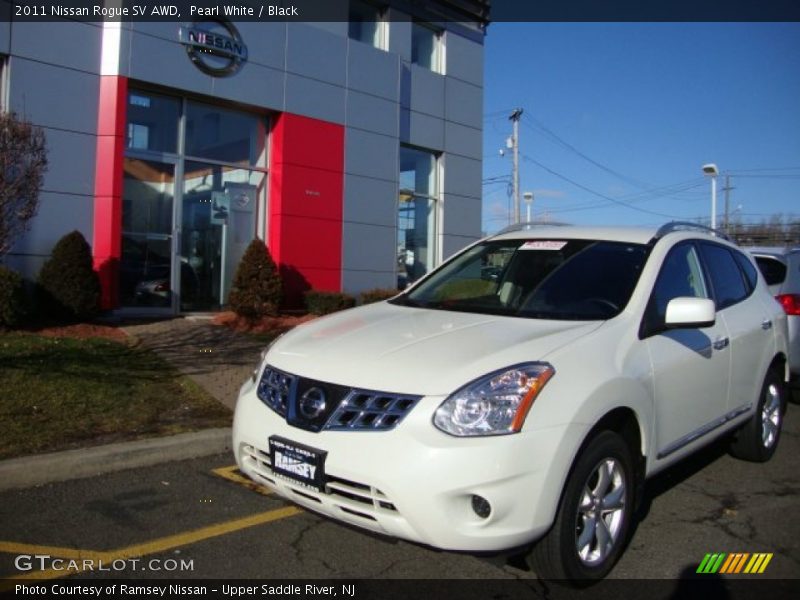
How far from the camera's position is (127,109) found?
36.6 ft

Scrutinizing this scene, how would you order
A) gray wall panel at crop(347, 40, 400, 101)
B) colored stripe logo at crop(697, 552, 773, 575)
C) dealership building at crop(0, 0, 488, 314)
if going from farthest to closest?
gray wall panel at crop(347, 40, 400, 101)
dealership building at crop(0, 0, 488, 314)
colored stripe logo at crop(697, 552, 773, 575)

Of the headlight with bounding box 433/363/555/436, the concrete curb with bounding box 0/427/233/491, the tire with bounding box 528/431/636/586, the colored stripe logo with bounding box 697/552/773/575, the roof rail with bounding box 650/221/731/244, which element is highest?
the roof rail with bounding box 650/221/731/244

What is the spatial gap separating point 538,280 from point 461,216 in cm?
1243

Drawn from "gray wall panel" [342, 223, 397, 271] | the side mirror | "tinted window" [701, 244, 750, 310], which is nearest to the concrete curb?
the side mirror

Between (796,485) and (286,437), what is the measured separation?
3788mm

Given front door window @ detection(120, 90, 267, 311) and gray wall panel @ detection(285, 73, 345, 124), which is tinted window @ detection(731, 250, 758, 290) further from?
gray wall panel @ detection(285, 73, 345, 124)

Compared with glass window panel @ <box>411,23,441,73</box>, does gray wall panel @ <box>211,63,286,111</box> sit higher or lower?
lower

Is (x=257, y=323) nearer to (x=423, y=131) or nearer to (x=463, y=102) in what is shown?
(x=423, y=131)

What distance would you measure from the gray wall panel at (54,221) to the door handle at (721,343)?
367 inches

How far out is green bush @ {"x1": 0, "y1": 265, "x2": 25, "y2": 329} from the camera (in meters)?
8.63

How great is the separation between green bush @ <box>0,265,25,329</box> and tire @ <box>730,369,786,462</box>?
8.26 metres

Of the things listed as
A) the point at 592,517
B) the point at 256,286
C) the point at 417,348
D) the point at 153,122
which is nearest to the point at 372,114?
the point at 153,122

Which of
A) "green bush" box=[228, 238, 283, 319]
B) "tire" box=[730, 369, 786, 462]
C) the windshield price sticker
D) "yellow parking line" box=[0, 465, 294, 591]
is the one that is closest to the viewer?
"yellow parking line" box=[0, 465, 294, 591]

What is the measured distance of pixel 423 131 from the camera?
51.3 ft
